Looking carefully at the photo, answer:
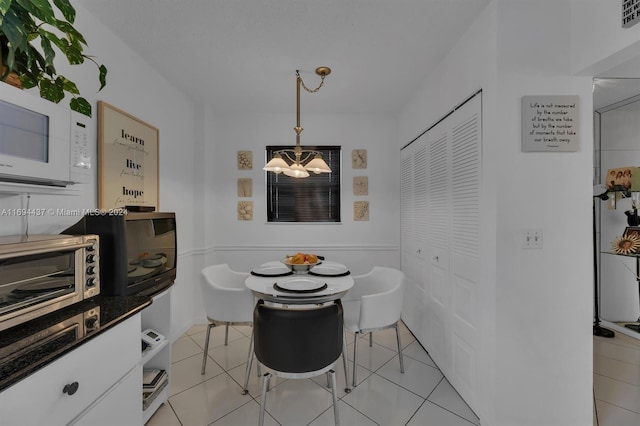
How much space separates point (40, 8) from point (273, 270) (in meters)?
1.94

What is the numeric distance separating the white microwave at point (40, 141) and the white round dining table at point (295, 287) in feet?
3.80

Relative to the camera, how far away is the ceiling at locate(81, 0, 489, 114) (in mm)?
1743

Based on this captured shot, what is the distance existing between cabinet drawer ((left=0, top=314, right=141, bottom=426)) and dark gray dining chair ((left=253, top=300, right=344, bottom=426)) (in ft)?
2.09

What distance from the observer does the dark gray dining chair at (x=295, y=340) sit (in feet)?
5.14

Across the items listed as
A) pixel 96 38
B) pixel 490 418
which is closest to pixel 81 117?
pixel 96 38

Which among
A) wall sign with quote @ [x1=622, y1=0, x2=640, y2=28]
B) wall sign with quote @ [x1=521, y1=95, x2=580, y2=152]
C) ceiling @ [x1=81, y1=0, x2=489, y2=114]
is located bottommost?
wall sign with quote @ [x1=521, y1=95, x2=580, y2=152]

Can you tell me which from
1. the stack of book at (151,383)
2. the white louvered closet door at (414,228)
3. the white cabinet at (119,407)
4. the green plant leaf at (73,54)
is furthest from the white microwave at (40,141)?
the white louvered closet door at (414,228)

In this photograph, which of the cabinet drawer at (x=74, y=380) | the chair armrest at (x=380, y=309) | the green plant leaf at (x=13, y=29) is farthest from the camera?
the chair armrest at (x=380, y=309)

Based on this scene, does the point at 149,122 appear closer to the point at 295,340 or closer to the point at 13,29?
the point at 13,29

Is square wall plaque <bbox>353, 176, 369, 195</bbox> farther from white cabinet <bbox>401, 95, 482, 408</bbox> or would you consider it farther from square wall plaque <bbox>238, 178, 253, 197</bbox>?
square wall plaque <bbox>238, 178, 253, 197</bbox>

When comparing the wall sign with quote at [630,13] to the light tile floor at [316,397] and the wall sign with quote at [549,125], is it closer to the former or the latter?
the wall sign with quote at [549,125]

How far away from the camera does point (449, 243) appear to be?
219 centimetres

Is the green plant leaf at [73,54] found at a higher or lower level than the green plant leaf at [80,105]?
higher

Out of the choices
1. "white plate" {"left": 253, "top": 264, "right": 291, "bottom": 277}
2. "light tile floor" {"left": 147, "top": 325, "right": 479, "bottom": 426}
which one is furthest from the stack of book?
"white plate" {"left": 253, "top": 264, "right": 291, "bottom": 277}
